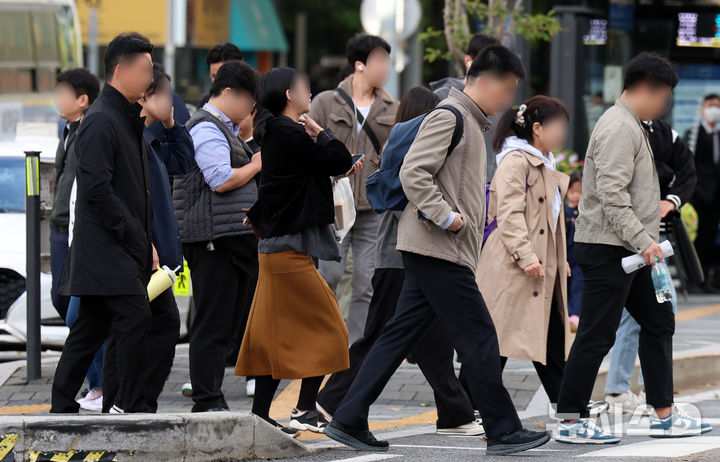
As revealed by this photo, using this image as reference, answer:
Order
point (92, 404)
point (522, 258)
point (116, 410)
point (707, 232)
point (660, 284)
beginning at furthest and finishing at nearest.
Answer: point (707, 232), point (92, 404), point (522, 258), point (660, 284), point (116, 410)

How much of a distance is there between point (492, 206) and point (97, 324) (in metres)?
2.16

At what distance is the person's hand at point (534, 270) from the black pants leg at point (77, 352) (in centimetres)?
211

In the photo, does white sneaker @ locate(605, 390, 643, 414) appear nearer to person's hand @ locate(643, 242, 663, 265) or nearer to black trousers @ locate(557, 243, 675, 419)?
black trousers @ locate(557, 243, 675, 419)

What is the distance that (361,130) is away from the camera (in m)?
8.16

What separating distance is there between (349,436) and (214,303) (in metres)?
1.41

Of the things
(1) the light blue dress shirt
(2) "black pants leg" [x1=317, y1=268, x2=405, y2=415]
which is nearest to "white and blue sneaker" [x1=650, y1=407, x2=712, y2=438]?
(2) "black pants leg" [x1=317, y1=268, x2=405, y2=415]

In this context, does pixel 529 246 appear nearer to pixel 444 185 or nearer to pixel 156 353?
pixel 444 185

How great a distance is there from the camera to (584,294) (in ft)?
22.3

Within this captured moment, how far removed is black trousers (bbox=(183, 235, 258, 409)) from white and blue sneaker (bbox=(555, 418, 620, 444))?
1.79 metres

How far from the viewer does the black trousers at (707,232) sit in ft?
48.3

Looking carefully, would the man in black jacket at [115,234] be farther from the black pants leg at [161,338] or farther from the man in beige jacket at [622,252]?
the man in beige jacket at [622,252]

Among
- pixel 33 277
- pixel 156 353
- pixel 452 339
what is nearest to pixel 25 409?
pixel 33 277

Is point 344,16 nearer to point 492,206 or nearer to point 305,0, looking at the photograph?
point 305,0

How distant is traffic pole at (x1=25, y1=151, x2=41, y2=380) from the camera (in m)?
8.54
